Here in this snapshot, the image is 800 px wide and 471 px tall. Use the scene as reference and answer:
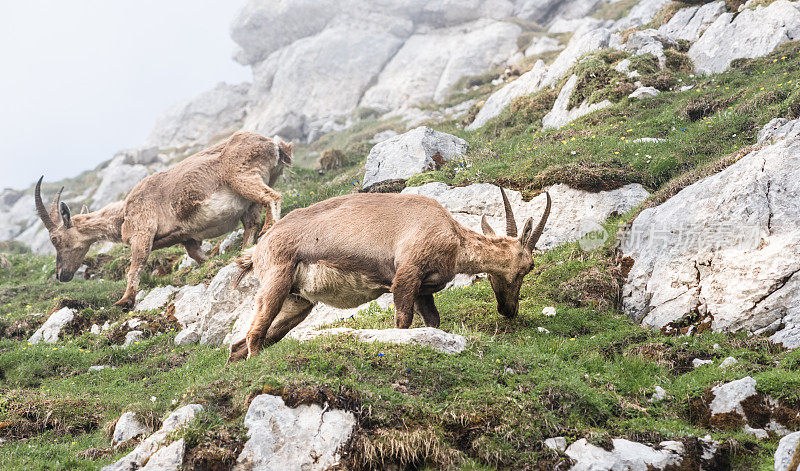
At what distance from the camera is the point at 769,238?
8539 mm

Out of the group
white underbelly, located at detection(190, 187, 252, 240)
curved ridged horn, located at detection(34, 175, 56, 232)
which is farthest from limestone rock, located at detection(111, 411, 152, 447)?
curved ridged horn, located at detection(34, 175, 56, 232)

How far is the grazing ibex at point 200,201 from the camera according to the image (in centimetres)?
1481

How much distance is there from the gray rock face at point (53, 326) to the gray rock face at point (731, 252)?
1163 cm

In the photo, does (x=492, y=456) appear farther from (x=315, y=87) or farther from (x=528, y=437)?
(x=315, y=87)

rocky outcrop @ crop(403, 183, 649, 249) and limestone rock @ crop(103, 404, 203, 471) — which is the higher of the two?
limestone rock @ crop(103, 404, 203, 471)

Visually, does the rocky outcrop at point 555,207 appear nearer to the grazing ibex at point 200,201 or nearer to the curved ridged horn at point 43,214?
the grazing ibex at point 200,201

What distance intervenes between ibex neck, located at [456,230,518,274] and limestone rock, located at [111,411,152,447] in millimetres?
4780

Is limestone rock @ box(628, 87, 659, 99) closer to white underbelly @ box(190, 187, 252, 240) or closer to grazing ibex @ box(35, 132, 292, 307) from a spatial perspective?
grazing ibex @ box(35, 132, 292, 307)

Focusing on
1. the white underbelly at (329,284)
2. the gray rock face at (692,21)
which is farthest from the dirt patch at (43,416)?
the gray rock face at (692,21)

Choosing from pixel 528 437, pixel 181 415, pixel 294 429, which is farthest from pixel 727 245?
pixel 181 415

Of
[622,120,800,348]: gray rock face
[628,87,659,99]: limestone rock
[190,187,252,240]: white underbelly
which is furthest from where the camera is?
[628,87,659,99]: limestone rock

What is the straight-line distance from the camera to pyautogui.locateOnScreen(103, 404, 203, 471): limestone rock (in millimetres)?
5867

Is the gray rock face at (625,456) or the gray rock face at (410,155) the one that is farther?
the gray rock face at (410,155)

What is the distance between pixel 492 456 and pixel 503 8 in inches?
2323
